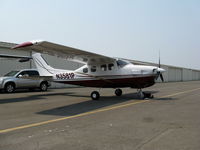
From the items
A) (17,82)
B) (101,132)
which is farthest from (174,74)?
(101,132)

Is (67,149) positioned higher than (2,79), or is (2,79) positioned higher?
(2,79)

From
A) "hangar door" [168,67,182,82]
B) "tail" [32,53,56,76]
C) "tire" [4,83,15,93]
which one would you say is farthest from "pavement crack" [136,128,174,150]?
"hangar door" [168,67,182,82]

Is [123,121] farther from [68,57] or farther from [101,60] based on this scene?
[68,57]

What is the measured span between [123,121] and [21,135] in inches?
111

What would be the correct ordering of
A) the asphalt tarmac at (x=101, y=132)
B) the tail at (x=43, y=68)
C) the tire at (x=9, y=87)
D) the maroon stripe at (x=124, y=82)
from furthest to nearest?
1. the tire at (x=9, y=87)
2. the tail at (x=43, y=68)
3. the maroon stripe at (x=124, y=82)
4. the asphalt tarmac at (x=101, y=132)

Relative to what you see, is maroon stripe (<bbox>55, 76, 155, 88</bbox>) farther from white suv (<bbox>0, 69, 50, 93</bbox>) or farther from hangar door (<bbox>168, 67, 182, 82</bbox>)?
hangar door (<bbox>168, 67, 182, 82</bbox>)

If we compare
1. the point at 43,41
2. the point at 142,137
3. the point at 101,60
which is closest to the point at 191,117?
the point at 142,137

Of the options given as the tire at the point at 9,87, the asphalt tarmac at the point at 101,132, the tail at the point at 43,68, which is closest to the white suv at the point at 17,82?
the tire at the point at 9,87

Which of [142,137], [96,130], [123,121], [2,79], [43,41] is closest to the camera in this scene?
[142,137]

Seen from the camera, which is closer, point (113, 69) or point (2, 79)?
point (113, 69)

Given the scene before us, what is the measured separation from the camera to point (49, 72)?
587 inches

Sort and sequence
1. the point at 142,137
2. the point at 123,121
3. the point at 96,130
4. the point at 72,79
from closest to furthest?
the point at 142,137 → the point at 96,130 → the point at 123,121 → the point at 72,79

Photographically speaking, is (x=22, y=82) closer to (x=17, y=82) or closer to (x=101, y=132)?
(x=17, y=82)

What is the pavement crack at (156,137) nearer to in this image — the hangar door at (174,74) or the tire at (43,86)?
the tire at (43,86)
